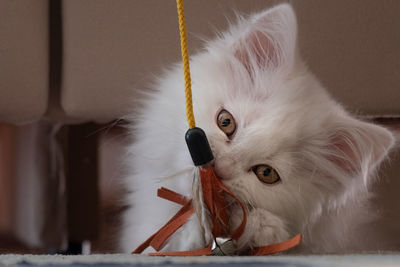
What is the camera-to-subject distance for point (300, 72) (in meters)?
1.24

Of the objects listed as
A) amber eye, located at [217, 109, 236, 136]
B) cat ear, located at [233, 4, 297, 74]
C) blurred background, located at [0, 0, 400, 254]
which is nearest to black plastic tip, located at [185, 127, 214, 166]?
amber eye, located at [217, 109, 236, 136]

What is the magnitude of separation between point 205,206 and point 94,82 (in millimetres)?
927

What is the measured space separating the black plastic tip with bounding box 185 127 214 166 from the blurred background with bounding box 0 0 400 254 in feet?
2.62

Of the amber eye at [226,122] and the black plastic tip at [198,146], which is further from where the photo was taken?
the amber eye at [226,122]

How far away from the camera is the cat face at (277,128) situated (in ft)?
3.35

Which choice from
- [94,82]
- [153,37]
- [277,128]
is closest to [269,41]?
[277,128]

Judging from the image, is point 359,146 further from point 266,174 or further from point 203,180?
point 203,180

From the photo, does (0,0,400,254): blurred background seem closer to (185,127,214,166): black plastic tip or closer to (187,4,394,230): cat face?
(187,4,394,230): cat face

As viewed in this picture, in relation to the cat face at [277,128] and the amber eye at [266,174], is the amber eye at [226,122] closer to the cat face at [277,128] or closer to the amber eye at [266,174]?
the cat face at [277,128]

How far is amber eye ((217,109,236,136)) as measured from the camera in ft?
3.43

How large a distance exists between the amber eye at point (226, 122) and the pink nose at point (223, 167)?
0.08 meters

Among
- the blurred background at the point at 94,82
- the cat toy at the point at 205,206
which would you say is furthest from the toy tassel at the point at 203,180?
the blurred background at the point at 94,82

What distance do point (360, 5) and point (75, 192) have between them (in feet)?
4.39

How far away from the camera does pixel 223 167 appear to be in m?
0.98
